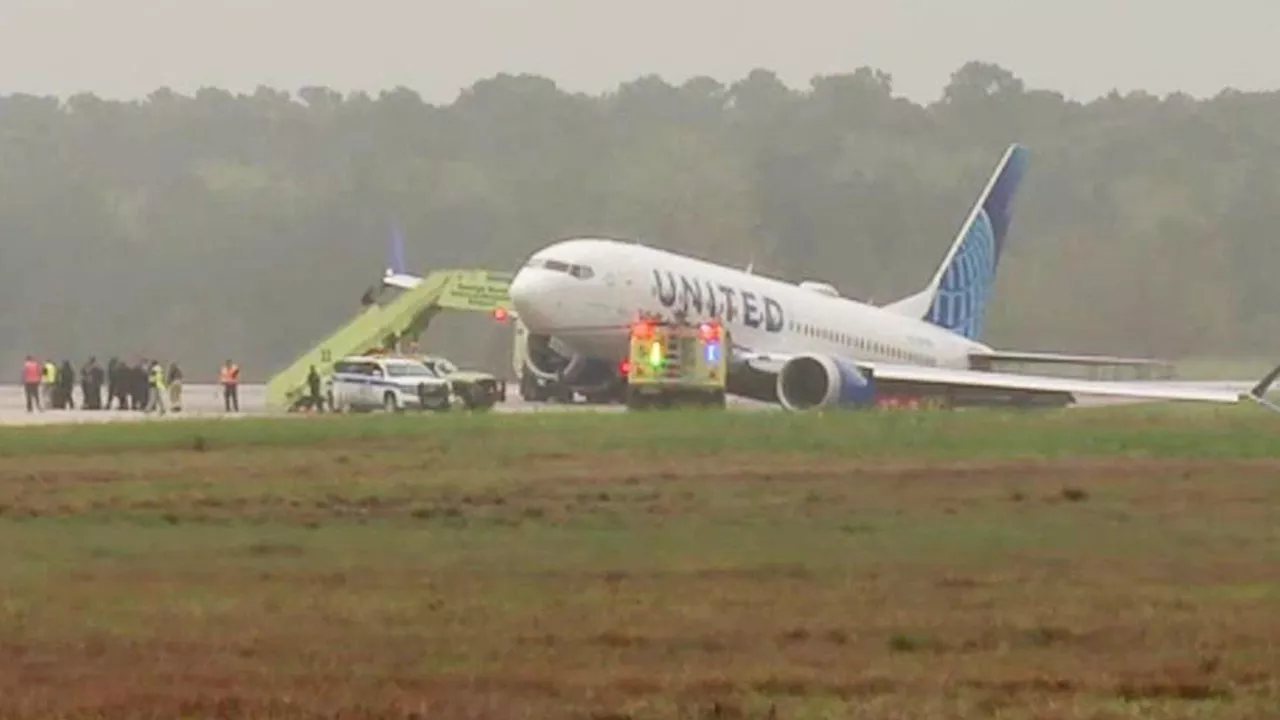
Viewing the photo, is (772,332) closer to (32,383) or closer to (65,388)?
(32,383)

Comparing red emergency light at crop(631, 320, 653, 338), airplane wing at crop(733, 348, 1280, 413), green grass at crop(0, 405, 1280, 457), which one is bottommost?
green grass at crop(0, 405, 1280, 457)

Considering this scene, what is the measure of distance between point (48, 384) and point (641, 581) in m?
53.1

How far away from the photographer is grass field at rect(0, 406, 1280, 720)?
14273 mm

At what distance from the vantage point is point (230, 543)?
75.5 feet

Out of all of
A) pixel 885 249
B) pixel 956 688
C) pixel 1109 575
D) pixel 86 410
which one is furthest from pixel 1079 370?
pixel 956 688

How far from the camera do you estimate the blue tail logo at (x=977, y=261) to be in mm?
72250

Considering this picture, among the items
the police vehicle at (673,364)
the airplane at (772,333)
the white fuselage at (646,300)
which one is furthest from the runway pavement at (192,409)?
the airplane at (772,333)

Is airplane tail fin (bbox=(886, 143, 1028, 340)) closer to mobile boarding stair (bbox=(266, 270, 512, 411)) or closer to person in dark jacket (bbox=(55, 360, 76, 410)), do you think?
mobile boarding stair (bbox=(266, 270, 512, 411))

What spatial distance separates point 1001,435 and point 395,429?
8.24 metres

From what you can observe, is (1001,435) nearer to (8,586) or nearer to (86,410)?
(8,586)

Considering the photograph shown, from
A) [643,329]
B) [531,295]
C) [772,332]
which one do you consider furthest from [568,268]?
[772,332]

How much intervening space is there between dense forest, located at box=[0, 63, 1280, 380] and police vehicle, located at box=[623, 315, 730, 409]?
40.0 m

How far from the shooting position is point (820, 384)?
58.6m

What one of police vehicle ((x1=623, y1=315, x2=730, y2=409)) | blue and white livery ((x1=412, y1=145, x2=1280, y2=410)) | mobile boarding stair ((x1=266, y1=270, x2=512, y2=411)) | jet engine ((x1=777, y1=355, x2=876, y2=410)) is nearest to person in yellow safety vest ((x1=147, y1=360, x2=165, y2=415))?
mobile boarding stair ((x1=266, y1=270, x2=512, y2=411))
